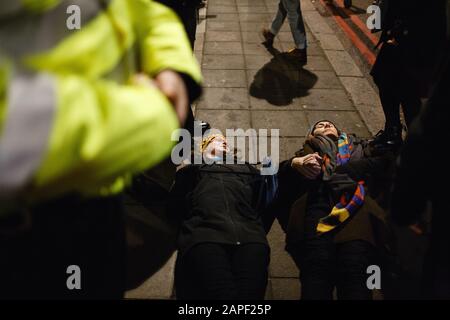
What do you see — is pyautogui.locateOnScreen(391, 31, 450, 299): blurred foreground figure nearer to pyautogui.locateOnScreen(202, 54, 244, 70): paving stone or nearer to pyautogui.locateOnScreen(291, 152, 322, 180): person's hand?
pyautogui.locateOnScreen(291, 152, 322, 180): person's hand

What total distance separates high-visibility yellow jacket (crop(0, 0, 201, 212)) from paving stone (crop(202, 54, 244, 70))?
183 inches

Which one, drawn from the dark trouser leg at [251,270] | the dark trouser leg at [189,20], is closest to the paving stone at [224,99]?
the dark trouser leg at [189,20]

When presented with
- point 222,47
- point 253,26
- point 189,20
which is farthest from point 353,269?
point 253,26

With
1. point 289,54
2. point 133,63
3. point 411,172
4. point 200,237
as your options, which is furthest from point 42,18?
point 289,54

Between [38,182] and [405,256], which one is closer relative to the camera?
[38,182]

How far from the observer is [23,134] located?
0.72 m

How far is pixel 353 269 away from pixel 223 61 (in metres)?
4.08

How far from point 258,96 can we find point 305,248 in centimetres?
272

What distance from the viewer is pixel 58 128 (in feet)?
2.45

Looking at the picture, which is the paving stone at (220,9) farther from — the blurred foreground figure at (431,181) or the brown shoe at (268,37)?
the blurred foreground figure at (431,181)

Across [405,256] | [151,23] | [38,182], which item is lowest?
[405,256]

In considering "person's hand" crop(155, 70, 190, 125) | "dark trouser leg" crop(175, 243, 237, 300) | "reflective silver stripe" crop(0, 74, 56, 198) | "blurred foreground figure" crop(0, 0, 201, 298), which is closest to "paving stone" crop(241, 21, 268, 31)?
"dark trouser leg" crop(175, 243, 237, 300)
